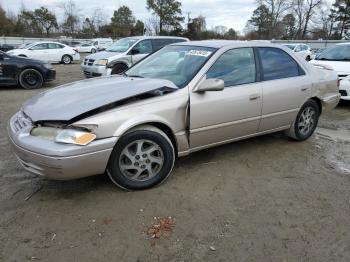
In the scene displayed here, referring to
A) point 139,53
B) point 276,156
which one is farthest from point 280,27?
point 276,156

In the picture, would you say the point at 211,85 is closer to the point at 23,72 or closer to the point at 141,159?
the point at 141,159

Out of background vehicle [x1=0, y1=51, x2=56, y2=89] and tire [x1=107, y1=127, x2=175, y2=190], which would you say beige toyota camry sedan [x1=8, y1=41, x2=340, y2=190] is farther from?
background vehicle [x1=0, y1=51, x2=56, y2=89]

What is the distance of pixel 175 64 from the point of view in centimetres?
449

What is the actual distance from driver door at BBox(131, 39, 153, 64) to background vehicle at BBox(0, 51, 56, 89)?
2734mm

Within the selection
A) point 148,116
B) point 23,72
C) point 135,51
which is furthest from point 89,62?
point 148,116

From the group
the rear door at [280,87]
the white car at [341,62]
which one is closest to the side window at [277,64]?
the rear door at [280,87]

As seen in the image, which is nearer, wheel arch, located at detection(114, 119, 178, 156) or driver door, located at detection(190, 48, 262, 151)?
wheel arch, located at detection(114, 119, 178, 156)

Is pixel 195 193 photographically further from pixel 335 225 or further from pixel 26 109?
pixel 26 109

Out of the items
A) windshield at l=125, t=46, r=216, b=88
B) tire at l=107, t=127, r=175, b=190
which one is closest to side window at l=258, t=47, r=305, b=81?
windshield at l=125, t=46, r=216, b=88

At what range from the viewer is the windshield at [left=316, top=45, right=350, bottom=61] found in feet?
29.6

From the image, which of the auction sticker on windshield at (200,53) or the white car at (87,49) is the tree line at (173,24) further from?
the auction sticker on windshield at (200,53)

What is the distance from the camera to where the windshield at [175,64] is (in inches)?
163

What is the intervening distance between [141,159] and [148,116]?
1.54 ft

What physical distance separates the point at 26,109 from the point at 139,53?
27.1ft
